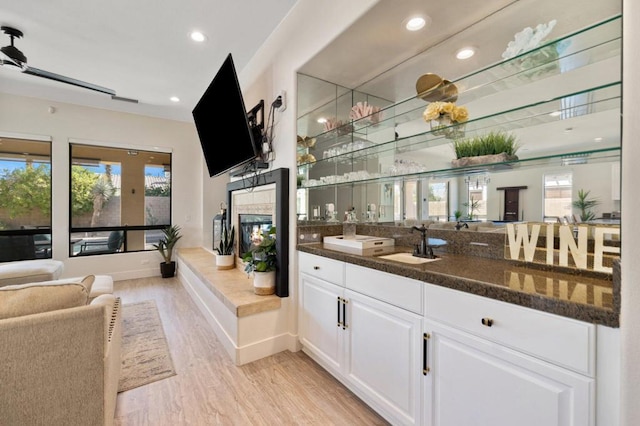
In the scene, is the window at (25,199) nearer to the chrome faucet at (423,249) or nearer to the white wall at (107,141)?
the white wall at (107,141)

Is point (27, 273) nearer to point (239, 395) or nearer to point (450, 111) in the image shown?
point (239, 395)

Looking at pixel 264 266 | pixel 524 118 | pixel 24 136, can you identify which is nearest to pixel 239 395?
pixel 264 266

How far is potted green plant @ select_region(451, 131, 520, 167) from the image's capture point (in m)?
1.47

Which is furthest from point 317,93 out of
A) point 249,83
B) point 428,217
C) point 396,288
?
point 396,288

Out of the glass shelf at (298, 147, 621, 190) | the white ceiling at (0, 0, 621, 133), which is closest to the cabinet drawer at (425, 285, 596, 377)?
the glass shelf at (298, 147, 621, 190)

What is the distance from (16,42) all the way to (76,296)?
3.16 metres

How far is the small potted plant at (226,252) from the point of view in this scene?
3430mm

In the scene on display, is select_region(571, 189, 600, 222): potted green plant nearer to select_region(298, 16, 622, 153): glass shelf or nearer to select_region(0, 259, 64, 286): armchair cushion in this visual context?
select_region(298, 16, 622, 153): glass shelf

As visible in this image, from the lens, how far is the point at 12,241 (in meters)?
3.89

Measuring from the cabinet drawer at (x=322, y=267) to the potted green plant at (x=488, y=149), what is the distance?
99 centimetres

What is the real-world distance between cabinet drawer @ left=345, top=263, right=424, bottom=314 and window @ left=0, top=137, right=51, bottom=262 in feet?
16.1

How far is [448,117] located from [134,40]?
9.96ft

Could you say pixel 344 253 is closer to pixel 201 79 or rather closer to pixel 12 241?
pixel 201 79

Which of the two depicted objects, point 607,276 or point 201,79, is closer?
point 607,276
